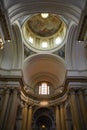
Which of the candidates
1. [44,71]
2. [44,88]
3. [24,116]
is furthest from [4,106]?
[44,71]

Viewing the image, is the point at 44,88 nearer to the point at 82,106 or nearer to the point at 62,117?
the point at 62,117

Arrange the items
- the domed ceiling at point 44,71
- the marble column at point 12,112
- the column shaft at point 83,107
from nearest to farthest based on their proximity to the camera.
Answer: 1. the marble column at point 12,112
2. the column shaft at point 83,107
3. the domed ceiling at point 44,71

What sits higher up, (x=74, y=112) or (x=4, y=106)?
(x=4, y=106)

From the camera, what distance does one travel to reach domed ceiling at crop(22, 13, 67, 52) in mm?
17516

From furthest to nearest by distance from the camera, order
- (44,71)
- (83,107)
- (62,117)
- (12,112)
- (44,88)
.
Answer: (44,88)
(44,71)
(62,117)
(83,107)
(12,112)

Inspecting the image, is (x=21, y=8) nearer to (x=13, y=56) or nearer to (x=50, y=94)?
(x=13, y=56)

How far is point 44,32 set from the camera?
18.8 metres

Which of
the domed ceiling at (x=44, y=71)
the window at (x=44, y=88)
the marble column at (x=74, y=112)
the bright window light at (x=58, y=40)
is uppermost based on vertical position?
the bright window light at (x=58, y=40)

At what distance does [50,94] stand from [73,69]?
15.9 feet

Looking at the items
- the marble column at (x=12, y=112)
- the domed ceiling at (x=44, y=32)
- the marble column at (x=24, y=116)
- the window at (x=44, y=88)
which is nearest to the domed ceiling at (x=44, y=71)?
the window at (x=44, y=88)

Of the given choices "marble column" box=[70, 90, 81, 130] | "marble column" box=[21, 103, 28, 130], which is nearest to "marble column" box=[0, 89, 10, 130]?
"marble column" box=[21, 103, 28, 130]

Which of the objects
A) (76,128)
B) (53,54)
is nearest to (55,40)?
(53,54)

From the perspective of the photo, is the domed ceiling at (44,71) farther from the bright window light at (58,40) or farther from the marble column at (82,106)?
the marble column at (82,106)

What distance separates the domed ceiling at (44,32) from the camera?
1752 centimetres
